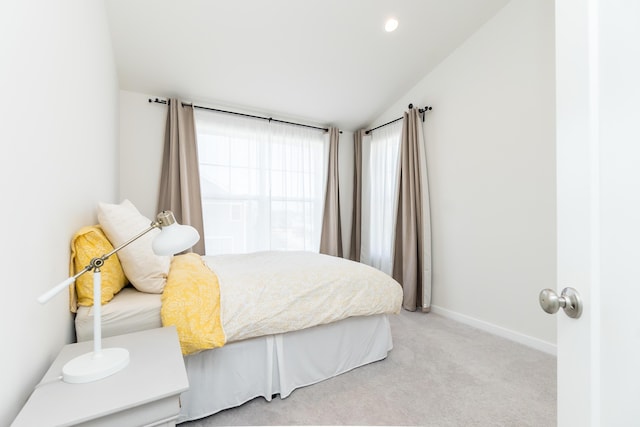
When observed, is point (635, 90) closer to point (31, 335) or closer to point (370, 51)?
point (31, 335)

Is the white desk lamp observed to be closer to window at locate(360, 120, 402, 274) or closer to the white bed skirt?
the white bed skirt

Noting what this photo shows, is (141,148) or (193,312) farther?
(141,148)

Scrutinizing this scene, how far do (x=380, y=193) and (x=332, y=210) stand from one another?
2.39 feet

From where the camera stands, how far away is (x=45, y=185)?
2.95ft

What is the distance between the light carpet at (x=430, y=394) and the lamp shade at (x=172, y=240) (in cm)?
110

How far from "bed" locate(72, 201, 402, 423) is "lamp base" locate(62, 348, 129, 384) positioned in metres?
0.35

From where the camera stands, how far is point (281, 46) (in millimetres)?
2633

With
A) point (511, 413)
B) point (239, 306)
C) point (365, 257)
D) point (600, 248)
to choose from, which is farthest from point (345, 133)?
point (600, 248)

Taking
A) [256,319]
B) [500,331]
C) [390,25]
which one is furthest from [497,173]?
[256,319]

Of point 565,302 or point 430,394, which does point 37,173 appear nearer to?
point 565,302

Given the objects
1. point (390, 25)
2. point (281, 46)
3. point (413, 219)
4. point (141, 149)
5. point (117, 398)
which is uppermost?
point (390, 25)

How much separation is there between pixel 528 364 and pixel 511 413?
26.4 inches

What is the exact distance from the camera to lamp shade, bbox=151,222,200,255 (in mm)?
862

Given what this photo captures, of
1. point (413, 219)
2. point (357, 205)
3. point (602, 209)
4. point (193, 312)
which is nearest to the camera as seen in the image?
point (602, 209)
